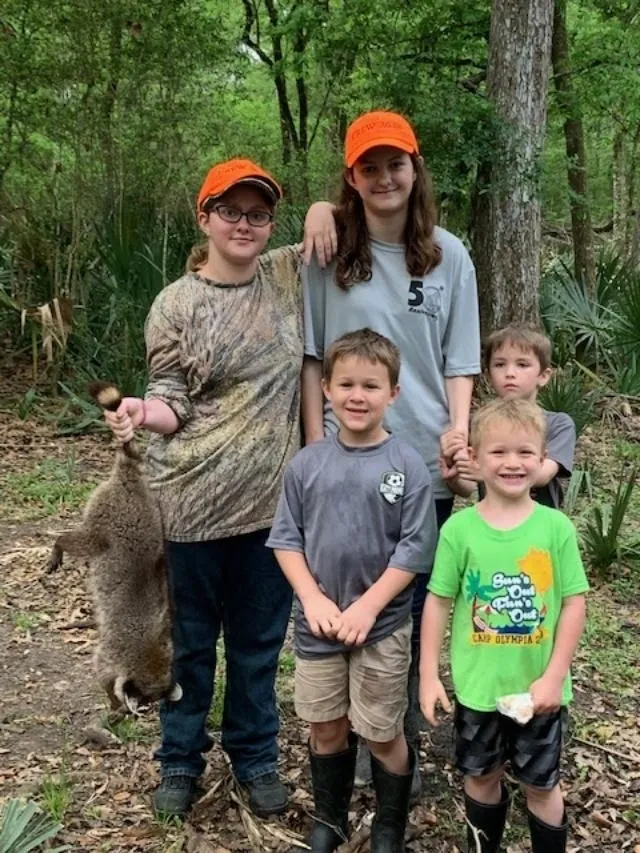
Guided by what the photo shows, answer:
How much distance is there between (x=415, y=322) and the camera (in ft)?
10.3

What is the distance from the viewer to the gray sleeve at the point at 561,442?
334 cm

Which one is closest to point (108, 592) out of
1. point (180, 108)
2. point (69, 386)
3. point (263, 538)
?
point (263, 538)

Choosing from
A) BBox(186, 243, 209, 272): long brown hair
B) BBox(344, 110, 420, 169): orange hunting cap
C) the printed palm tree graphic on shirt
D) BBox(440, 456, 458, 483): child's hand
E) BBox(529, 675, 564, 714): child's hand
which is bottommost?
BBox(529, 675, 564, 714): child's hand

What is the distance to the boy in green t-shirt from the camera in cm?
269

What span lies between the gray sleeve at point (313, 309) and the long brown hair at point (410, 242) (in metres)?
0.09

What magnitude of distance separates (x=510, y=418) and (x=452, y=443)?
13.2 inches

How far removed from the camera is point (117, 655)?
10.5 feet

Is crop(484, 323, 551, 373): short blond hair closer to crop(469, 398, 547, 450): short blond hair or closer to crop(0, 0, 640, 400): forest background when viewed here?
crop(469, 398, 547, 450): short blond hair

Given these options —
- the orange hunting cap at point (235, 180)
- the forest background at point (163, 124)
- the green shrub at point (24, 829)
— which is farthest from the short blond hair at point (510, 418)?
the forest background at point (163, 124)

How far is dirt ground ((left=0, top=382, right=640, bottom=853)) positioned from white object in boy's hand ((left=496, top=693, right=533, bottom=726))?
3.22 feet

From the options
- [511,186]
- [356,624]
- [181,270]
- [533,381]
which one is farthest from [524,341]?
[511,186]

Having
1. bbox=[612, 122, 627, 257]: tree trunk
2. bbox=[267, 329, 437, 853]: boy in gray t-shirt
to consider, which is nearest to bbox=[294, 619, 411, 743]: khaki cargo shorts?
bbox=[267, 329, 437, 853]: boy in gray t-shirt

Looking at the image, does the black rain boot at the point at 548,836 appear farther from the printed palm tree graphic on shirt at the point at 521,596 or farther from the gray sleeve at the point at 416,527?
the gray sleeve at the point at 416,527

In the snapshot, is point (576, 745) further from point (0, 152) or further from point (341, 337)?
point (0, 152)
